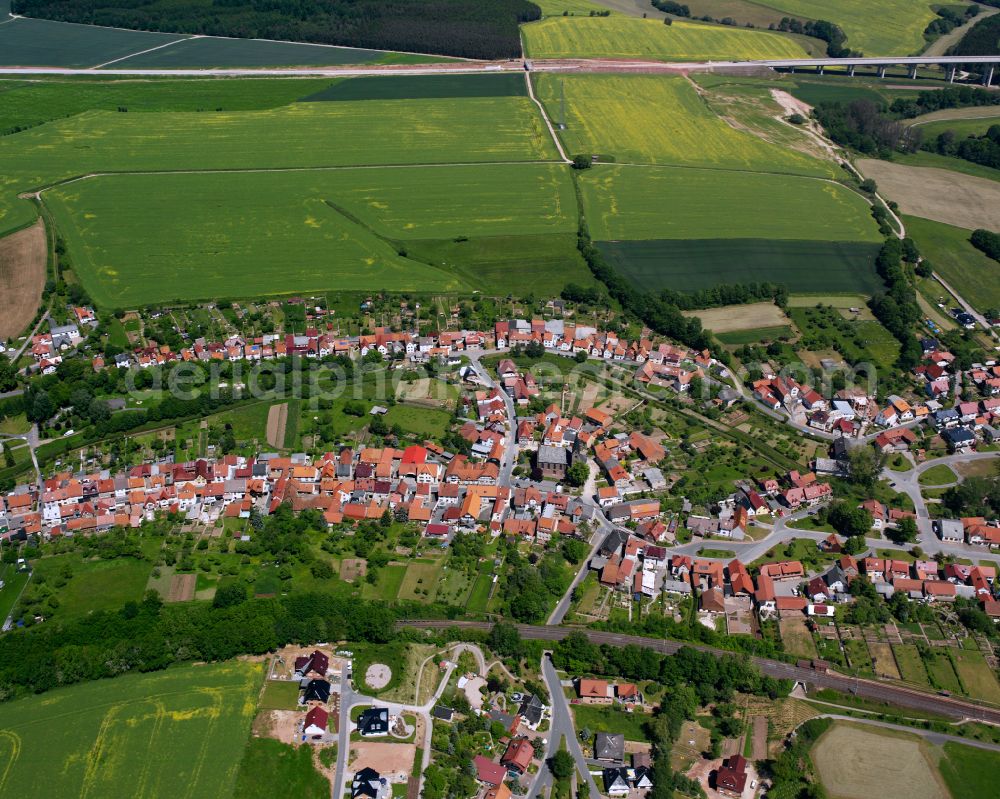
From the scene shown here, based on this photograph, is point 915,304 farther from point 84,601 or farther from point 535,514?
point 84,601

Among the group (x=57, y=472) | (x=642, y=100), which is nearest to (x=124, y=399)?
(x=57, y=472)

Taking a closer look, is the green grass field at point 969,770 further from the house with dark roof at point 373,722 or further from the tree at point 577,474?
the house with dark roof at point 373,722

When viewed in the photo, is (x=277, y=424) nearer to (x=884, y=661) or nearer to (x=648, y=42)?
(x=884, y=661)

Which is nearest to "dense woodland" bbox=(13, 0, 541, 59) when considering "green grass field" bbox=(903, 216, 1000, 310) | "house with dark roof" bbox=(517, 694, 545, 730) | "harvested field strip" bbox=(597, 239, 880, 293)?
"harvested field strip" bbox=(597, 239, 880, 293)

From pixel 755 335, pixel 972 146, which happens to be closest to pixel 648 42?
pixel 972 146

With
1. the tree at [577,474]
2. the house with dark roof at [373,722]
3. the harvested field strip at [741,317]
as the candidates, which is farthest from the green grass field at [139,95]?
the house with dark roof at [373,722]

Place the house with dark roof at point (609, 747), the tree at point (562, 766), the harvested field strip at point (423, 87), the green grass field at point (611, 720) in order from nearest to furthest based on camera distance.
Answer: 1. the tree at point (562, 766)
2. the house with dark roof at point (609, 747)
3. the green grass field at point (611, 720)
4. the harvested field strip at point (423, 87)
